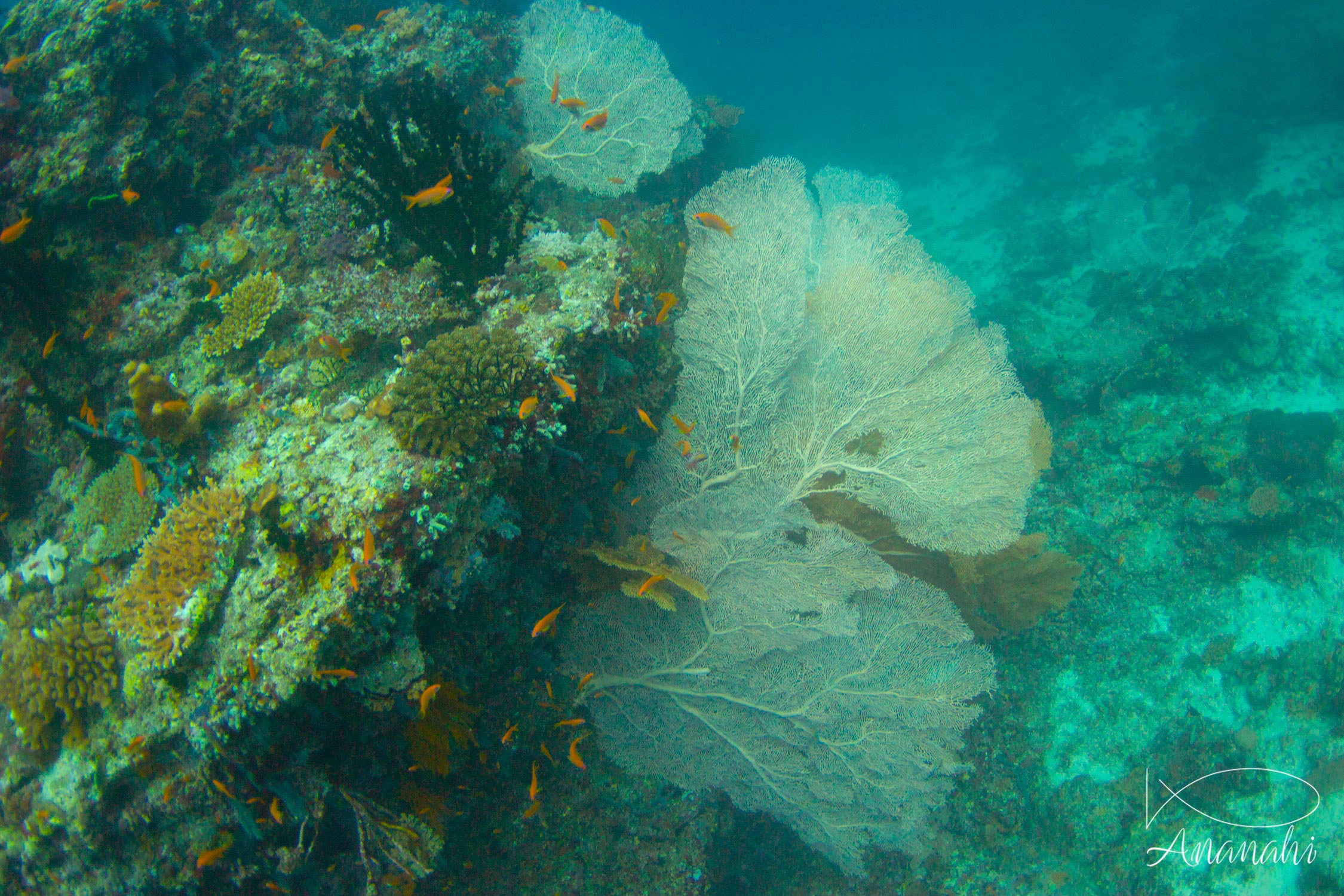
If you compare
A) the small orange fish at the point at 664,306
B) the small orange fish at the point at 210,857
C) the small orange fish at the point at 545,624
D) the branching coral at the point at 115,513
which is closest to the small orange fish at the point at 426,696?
the small orange fish at the point at 545,624

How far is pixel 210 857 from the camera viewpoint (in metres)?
2.57

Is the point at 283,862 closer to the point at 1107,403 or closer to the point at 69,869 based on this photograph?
the point at 69,869

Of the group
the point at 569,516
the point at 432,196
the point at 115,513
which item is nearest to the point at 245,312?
the point at 115,513

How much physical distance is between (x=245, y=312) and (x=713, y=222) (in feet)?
11.8

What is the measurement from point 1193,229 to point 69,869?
20378 millimetres

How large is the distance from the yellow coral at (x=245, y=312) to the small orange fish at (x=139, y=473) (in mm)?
855

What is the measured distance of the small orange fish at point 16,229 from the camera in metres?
3.86

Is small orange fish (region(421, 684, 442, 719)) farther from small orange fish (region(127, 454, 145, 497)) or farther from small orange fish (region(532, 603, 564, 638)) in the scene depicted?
small orange fish (region(127, 454, 145, 497))

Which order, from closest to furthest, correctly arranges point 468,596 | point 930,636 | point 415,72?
point 468,596, point 930,636, point 415,72

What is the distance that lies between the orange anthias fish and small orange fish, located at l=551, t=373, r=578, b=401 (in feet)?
4.20

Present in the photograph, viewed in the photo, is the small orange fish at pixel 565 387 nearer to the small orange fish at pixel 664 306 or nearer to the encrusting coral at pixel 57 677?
the small orange fish at pixel 664 306

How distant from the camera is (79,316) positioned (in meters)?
4.11

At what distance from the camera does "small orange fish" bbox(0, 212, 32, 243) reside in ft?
12.7

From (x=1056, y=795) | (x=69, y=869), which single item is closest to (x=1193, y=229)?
(x=1056, y=795)
